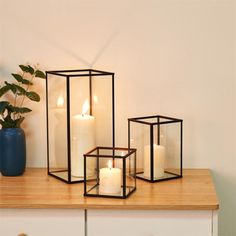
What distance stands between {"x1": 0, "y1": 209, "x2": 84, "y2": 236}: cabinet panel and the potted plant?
327 mm

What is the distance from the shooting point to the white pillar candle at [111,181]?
1.74 m

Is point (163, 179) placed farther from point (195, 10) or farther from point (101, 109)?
point (195, 10)

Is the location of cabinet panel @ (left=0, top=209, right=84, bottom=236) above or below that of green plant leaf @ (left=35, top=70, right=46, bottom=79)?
below

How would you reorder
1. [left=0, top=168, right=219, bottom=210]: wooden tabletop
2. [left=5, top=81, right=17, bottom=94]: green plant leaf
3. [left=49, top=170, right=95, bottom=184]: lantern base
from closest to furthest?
[left=0, top=168, right=219, bottom=210]: wooden tabletop → [left=49, top=170, right=95, bottom=184]: lantern base → [left=5, top=81, right=17, bottom=94]: green plant leaf

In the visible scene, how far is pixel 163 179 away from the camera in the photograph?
192 centimetres

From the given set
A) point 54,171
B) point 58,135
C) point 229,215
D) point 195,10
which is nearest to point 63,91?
Result: point 58,135

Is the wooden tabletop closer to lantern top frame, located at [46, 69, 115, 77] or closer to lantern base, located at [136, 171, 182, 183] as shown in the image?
lantern base, located at [136, 171, 182, 183]

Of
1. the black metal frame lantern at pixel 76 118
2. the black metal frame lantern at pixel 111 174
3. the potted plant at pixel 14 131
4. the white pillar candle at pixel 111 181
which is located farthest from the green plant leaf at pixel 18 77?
the white pillar candle at pixel 111 181

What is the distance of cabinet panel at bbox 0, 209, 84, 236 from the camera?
1688 millimetres

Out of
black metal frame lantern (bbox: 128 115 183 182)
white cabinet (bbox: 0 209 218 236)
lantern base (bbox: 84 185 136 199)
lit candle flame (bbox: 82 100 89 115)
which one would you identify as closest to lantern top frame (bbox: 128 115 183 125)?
black metal frame lantern (bbox: 128 115 183 182)

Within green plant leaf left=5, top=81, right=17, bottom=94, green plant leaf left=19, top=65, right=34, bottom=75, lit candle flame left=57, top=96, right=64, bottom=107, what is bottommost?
lit candle flame left=57, top=96, right=64, bottom=107

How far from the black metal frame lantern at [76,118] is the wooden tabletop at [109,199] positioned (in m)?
0.07

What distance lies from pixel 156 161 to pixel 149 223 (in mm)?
306

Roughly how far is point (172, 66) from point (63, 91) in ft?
1.43
